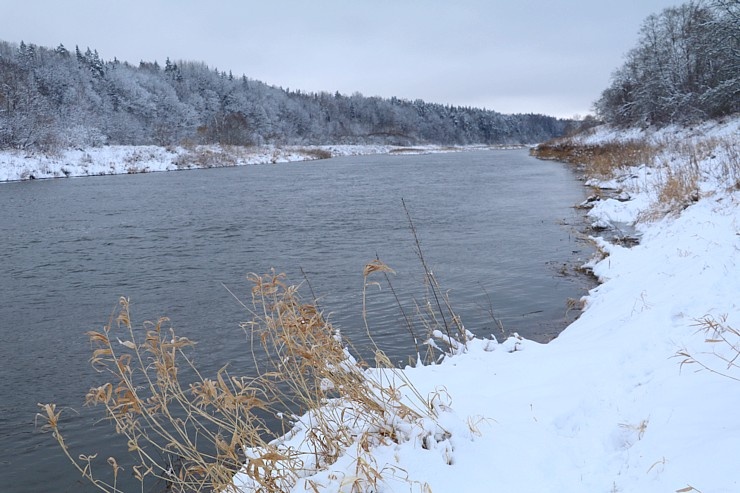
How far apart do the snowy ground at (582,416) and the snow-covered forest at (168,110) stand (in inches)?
1919

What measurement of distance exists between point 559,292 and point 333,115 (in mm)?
129222

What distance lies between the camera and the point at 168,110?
84.8 metres

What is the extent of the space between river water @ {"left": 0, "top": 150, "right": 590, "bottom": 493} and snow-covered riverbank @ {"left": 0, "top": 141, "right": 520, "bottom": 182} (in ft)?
63.6

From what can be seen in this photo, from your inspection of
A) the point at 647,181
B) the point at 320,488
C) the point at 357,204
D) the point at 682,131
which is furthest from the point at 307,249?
the point at 682,131

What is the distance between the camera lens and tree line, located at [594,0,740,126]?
27.0 m

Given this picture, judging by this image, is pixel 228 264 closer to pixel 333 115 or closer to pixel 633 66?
pixel 633 66

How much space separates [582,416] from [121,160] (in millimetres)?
48441

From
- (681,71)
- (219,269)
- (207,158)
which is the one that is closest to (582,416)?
(219,269)

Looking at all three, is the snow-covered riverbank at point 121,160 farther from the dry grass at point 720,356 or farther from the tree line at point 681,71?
the dry grass at point 720,356

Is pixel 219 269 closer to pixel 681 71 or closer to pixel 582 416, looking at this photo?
pixel 582 416

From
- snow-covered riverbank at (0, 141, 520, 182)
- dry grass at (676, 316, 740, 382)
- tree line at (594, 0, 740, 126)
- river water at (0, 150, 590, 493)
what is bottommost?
river water at (0, 150, 590, 493)

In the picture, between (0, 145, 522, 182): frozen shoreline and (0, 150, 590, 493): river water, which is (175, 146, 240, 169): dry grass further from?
(0, 150, 590, 493): river water

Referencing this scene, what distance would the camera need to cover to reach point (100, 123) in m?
64.8

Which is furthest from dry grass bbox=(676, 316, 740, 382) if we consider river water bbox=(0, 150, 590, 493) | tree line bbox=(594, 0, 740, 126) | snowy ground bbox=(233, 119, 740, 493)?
tree line bbox=(594, 0, 740, 126)
